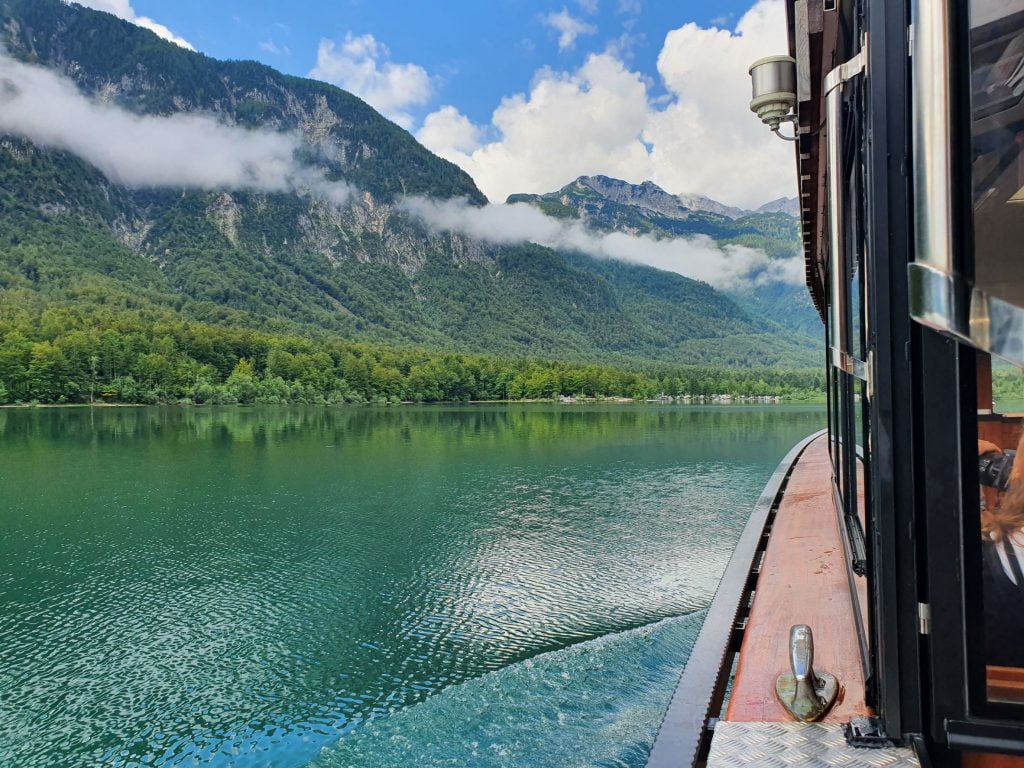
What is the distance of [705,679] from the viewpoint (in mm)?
2650

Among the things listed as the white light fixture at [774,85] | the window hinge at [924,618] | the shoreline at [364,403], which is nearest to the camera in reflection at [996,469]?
the window hinge at [924,618]

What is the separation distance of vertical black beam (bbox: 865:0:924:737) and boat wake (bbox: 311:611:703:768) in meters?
4.18

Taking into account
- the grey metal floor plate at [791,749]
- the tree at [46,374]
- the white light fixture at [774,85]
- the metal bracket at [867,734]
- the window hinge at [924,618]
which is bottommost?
the grey metal floor plate at [791,749]

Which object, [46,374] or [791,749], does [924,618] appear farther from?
[46,374]

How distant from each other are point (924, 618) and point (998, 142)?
3.27ft

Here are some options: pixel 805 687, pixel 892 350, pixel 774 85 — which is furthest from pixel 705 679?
pixel 774 85

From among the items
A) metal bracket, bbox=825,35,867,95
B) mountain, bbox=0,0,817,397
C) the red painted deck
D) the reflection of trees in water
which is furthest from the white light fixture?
mountain, bbox=0,0,817,397

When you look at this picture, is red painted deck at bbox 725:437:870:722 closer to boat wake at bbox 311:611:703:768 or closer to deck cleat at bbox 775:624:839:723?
deck cleat at bbox 775:624:839:723

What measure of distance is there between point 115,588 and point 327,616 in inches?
144

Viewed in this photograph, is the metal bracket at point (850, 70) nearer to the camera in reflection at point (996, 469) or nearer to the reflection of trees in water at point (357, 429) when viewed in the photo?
→ the camera in reflection at point (996, 469)

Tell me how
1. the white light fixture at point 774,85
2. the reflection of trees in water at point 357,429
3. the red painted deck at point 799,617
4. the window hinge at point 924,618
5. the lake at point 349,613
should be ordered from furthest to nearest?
the reflection of trees in water at point 357,429 → the lake at point 349,613 → the white light fixture at point 774,85 → the red painted deck at point 799,617 → the window hinge at point 924,618

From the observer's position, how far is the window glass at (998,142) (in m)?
1.17

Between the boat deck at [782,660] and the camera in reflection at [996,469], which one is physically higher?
the camera in reflection at [996,469]

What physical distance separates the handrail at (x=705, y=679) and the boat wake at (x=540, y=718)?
1944mm
